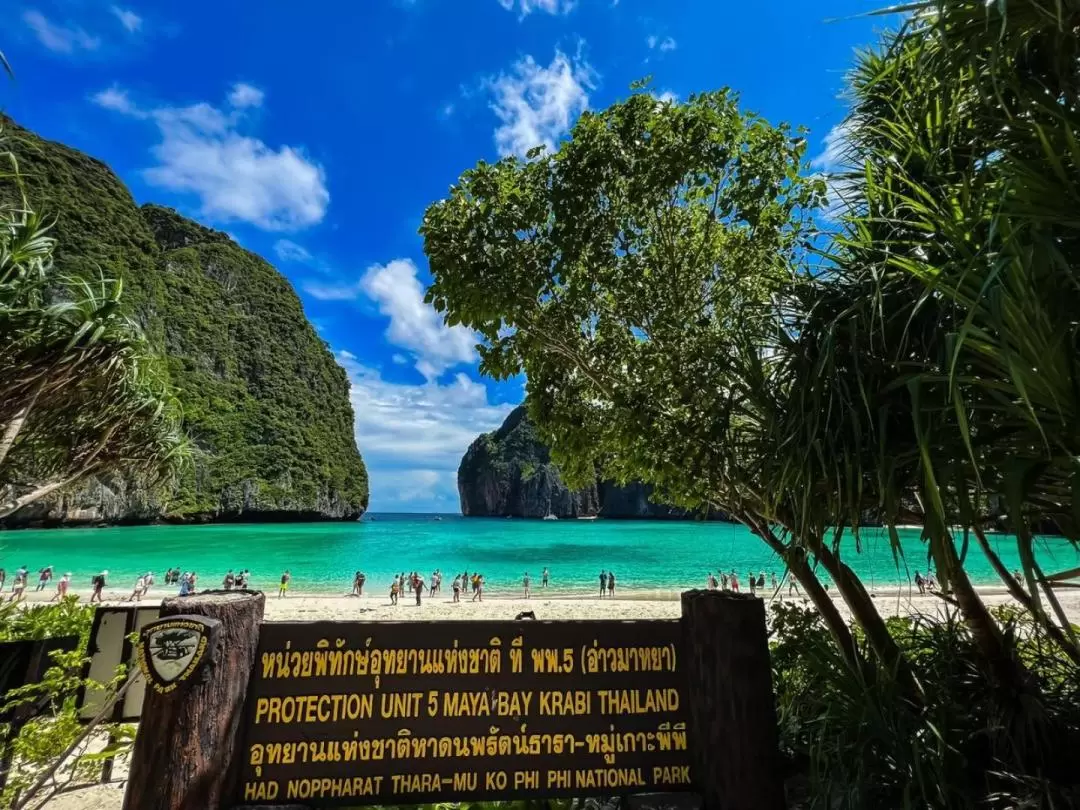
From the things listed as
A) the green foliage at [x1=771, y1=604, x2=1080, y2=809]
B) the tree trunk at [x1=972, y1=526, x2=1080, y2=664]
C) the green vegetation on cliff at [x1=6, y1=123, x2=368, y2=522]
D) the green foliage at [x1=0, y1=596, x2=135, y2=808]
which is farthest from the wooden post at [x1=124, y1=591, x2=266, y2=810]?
the green vegetation on cliff at [x1=6, y1=123, x2=368, y2=522]

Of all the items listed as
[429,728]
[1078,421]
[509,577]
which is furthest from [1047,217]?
[509,577]

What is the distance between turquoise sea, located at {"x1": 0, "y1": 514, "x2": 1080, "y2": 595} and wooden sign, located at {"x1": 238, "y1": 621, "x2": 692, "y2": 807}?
70.2ft

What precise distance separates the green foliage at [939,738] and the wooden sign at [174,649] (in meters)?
2.70

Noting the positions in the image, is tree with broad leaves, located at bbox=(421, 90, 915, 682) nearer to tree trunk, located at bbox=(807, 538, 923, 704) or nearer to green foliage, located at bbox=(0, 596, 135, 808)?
tree trunk, located at bbox=(807, 538, 923, 704)

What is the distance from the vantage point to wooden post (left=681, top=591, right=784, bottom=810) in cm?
239

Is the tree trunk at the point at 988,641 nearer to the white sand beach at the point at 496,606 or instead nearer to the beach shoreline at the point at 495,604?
the white sand beach at the point at 496,606

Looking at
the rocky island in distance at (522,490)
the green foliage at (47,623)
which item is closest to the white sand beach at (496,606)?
the green foliage at (47,623)

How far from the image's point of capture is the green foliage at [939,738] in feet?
7.79

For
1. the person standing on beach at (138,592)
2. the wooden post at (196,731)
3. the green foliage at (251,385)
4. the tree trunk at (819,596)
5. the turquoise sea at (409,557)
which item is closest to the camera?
the wooden post at (196,731)

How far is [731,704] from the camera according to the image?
2461mm

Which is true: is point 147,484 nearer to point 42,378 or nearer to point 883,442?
point 42,378

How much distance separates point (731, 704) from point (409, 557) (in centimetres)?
4200

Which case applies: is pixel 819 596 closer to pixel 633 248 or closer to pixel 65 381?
pixel 633 248

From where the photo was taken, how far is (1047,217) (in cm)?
175
